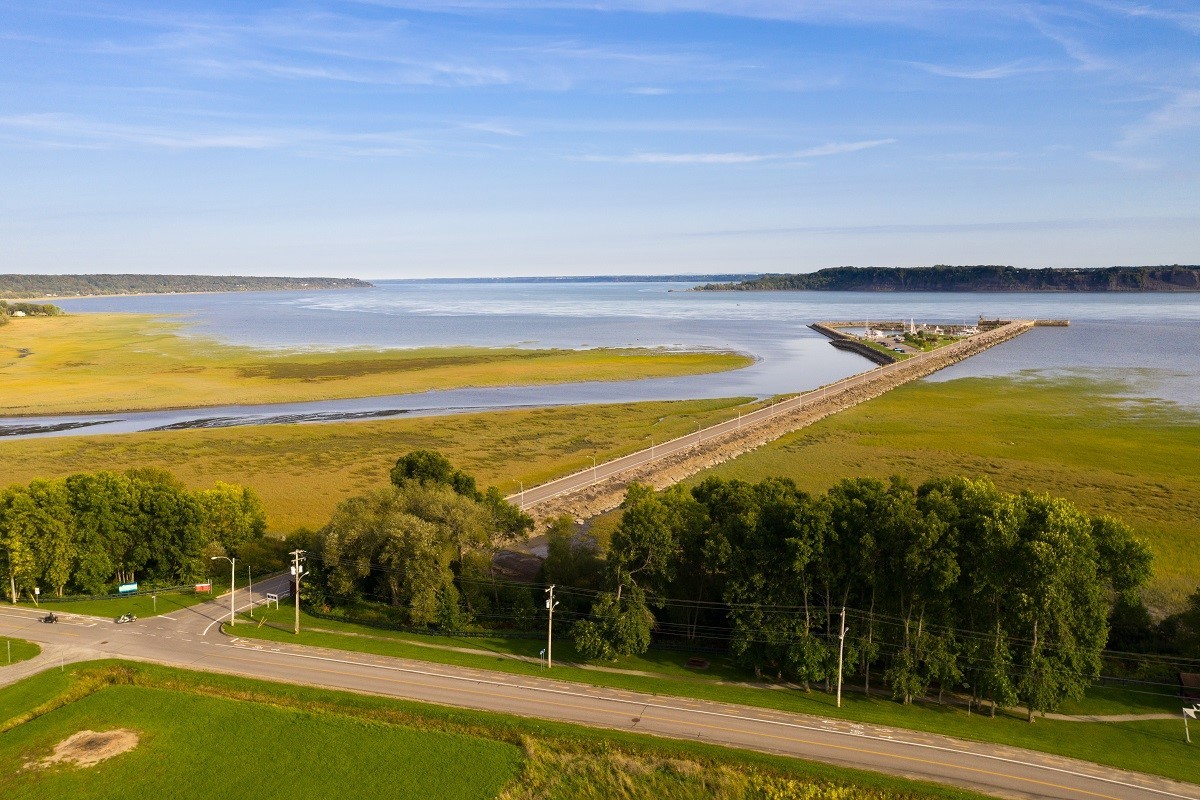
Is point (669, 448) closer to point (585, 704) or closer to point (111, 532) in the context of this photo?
point (585, 704)

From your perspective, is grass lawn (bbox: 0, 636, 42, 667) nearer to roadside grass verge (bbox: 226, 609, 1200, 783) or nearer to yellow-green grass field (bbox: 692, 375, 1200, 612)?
roadside grass verge (bbox: 226, 609, 1200, 783)

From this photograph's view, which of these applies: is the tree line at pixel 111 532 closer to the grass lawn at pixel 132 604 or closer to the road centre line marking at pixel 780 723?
the grass lawn at pixel 132 604

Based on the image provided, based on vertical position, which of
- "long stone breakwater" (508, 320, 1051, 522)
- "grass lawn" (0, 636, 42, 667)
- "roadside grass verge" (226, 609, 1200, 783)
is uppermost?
"long stone breakwater" (508, 320, 1051, 522)

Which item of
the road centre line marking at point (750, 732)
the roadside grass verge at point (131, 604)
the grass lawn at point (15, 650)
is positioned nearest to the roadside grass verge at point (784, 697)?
the road centre line marking at point (750, 732)

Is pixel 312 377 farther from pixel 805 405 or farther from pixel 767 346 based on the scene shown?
pixel 767 346

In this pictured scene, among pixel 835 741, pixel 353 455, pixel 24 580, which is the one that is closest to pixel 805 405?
pixel 353 455

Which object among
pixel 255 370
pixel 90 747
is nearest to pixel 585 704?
pixel 90 747

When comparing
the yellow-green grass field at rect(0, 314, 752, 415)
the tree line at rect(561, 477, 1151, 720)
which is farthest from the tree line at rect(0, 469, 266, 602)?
the yellow-green grass field at rect(0, 314, 752, 415)
